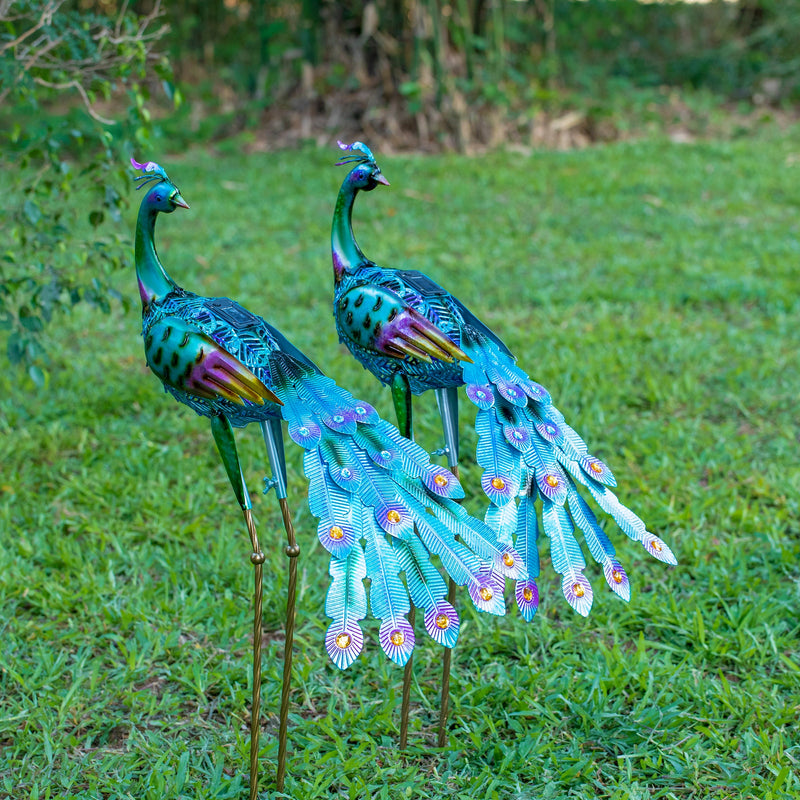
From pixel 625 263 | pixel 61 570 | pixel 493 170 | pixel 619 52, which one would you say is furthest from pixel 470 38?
pixel 61 570

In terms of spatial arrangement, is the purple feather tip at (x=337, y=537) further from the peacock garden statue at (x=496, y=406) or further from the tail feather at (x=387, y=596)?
the peacock garden statue at (x=496, y=406)

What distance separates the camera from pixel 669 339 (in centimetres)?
448

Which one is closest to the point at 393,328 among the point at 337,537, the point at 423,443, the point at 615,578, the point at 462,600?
the point at 337,537

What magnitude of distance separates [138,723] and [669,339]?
3139 millimetres

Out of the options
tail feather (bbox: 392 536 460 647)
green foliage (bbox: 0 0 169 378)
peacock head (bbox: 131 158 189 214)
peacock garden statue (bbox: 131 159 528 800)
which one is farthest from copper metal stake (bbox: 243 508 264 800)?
green foliage (bbox: 0 0 169 378)

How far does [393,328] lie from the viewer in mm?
1796

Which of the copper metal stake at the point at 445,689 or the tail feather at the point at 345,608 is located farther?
the copper metal stake at the point at 445,689

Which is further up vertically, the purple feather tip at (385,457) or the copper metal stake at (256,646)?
the purple feather tip at (385,457)

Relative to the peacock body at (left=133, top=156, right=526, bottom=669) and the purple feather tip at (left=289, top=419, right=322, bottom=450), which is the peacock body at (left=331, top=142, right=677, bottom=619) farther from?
the purple feather tip at (left=289, top=419, right=322, bottom=450)

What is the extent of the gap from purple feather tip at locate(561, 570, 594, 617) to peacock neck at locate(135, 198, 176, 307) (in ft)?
3.20

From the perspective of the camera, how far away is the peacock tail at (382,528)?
1.61 meters

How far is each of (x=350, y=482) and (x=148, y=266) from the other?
63cm

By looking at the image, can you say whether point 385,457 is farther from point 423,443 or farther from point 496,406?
point 423,443

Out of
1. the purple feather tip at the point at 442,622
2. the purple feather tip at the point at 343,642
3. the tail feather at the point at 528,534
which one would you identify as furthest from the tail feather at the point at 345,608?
the tail feather at the point at 528,534
